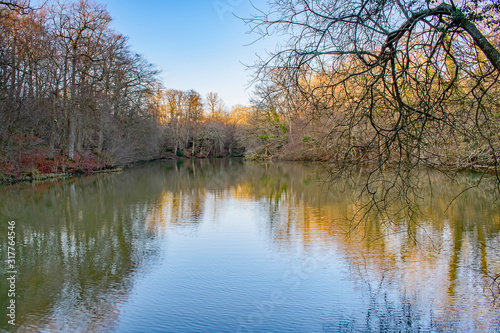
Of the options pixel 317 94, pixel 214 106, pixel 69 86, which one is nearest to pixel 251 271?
pixel 317 94

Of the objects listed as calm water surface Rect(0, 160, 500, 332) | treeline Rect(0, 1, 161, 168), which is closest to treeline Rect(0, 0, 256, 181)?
treeline Rect(0, 1, 161, 168)

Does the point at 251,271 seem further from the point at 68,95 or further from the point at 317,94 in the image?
the point at 68,95

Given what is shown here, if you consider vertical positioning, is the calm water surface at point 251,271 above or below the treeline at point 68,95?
below

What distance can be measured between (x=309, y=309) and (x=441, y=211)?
6583mm

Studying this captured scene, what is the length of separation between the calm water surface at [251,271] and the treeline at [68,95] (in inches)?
265

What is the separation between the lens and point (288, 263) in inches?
234

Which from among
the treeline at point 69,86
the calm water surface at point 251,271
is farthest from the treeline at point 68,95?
the calm water surface at point 251,271

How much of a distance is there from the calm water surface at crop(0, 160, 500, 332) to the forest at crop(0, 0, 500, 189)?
4.34ft

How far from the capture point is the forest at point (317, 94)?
358 cm

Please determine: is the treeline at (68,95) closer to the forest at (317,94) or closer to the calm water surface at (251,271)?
the forest at (317,94)

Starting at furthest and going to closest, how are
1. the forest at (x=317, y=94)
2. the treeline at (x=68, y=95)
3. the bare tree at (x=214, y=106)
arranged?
1. the bare tree at (x=214, y=106)
2. the treeline at (x=68, y=95)
3. the forest at (x=317, y=94)

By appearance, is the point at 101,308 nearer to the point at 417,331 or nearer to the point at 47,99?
the point at 417,331

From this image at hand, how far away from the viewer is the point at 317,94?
14.9 feet

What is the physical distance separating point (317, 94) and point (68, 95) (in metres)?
20.8
